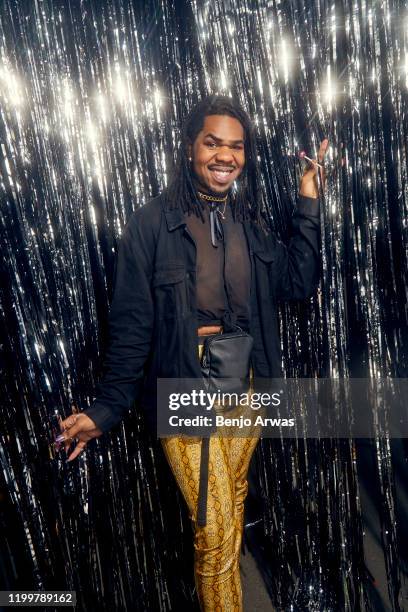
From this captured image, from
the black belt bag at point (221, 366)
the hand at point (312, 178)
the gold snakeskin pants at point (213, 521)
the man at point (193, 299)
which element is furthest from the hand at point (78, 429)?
the hand at point (312, 178)

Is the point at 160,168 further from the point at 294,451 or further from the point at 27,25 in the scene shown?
the point at 294,451

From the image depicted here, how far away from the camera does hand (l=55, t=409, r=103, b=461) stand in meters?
1.24

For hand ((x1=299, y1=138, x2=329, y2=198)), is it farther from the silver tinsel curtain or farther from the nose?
the nose

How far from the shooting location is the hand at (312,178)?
1.41 m

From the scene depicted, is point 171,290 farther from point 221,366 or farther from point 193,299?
point 221,366

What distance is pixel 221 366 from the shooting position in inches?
48.5

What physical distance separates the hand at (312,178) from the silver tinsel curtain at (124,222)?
76mm

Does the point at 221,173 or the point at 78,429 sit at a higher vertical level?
the point at 221,173

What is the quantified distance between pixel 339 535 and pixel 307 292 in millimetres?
945

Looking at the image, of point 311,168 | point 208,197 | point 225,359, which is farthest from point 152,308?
point 311,168

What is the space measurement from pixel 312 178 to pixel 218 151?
0.37 m

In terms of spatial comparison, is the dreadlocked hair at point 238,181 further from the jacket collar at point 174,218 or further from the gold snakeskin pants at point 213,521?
the gold snakeskin pants at point 213,521

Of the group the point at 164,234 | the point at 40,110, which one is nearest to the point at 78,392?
the point at 164,234

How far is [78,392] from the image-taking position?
1.56 m
